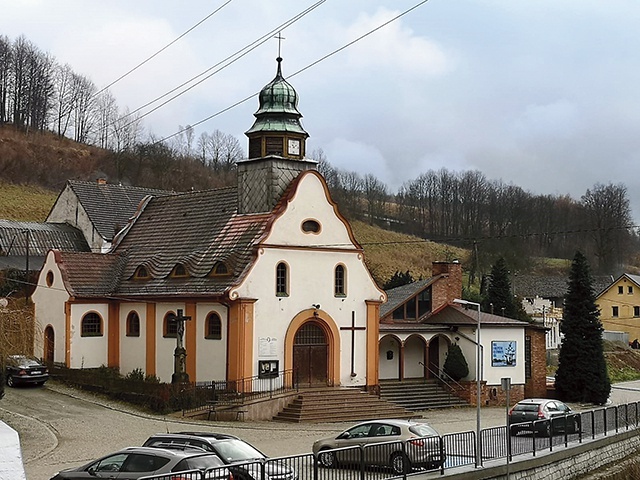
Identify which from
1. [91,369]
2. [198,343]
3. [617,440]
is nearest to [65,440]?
[198,343]

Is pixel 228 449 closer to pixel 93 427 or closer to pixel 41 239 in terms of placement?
pixel 93 427

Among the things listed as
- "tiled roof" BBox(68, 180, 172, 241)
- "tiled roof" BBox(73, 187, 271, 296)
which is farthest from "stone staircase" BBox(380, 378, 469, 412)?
"tiled roof" BBox(68, 180, 172, 241)

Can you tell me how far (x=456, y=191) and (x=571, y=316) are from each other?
8069cm

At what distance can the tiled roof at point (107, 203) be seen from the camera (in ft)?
177

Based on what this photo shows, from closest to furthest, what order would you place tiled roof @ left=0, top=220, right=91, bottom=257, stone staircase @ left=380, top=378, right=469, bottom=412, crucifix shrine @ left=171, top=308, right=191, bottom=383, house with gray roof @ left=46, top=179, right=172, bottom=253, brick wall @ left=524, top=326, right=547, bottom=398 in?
crucifix shrine @ left=171, top=308, right=191, bottom=383, stone staircase @ left=380, top=378, right=469, bottom=412, brick wall @ left=524, top=326, right=547, bottom=398, house with gray roof @ left=46, top=179, right=172, bottom=253, tiled roof @ left=0, top=220, right=91, bottom=257

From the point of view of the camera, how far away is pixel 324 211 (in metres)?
38.6

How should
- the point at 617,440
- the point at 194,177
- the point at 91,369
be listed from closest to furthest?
the point at 617,440 < the point at 91,369 < the point at 194,177

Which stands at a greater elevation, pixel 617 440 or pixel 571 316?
pixel 571 316

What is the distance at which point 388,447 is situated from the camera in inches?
842

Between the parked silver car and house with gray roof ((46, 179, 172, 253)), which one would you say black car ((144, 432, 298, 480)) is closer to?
the parked silver car

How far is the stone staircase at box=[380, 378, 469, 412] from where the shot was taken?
3971cm

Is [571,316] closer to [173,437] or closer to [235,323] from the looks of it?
[235,323]

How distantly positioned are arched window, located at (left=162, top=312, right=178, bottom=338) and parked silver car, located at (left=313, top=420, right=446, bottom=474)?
1516 centimetres

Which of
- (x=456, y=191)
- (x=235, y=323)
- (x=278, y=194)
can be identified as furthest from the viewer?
(x=456, y=191)
